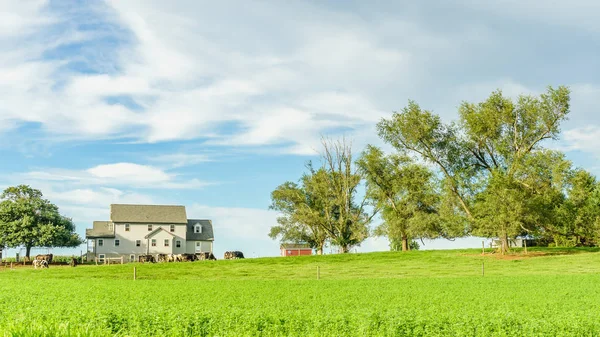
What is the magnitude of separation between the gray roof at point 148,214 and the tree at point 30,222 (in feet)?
23.9

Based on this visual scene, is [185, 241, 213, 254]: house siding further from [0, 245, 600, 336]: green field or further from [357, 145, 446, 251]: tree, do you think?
[0, 245, 600, 336]: green field

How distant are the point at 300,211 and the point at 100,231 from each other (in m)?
30.9

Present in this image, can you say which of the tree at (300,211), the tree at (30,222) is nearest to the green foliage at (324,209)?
the tree at (300,211)

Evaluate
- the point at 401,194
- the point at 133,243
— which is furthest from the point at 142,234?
the point at 401,194

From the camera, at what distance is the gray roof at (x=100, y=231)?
277 ft

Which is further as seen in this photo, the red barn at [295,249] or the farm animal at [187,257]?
the red barn at [295,249]

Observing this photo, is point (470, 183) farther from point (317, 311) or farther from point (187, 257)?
point (317, 311)

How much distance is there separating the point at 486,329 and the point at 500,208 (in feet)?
143

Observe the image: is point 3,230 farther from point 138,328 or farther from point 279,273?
point 138,328

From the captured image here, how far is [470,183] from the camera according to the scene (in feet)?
209

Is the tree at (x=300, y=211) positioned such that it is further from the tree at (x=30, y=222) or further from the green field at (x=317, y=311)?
the green field at (x=317, y=311)

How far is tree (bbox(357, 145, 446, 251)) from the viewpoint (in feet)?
218

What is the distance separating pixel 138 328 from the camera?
14.5 m

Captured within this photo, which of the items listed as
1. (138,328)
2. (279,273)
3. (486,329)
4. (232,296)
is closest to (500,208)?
(279,273)
